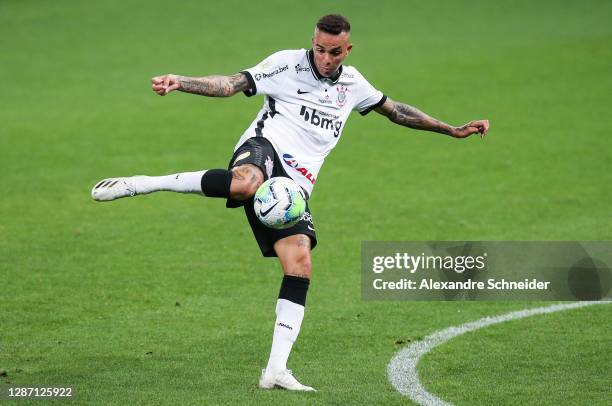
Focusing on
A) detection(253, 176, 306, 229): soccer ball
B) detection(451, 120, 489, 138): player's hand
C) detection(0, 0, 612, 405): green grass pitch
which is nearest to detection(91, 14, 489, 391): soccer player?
detection(253, 176, 306, 229): soccer ball

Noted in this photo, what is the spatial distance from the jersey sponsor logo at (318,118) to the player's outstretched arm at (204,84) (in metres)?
0.52

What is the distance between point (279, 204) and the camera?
781 centimetres

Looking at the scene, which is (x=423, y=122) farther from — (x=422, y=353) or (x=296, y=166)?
(x=422, y=353)

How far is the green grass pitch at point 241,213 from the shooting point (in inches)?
342

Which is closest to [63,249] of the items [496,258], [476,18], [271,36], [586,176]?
[496,258]

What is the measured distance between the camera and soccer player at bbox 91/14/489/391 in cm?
802

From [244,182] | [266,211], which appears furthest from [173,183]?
[266,211]

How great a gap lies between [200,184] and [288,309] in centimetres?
114

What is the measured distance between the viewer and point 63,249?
13344 millimetres

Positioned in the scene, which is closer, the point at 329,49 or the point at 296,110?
the point at 329,49

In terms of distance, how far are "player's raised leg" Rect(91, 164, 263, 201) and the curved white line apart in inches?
72.5

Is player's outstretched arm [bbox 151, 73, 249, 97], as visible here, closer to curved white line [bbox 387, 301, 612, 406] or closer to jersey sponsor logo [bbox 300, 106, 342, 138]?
jersey sponsor logo [bbox 300, 106, 342, 138]

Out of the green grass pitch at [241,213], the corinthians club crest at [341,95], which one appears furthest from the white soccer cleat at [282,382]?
the corinthians club crest at [341,95]

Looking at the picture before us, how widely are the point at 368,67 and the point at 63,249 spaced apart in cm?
1492
